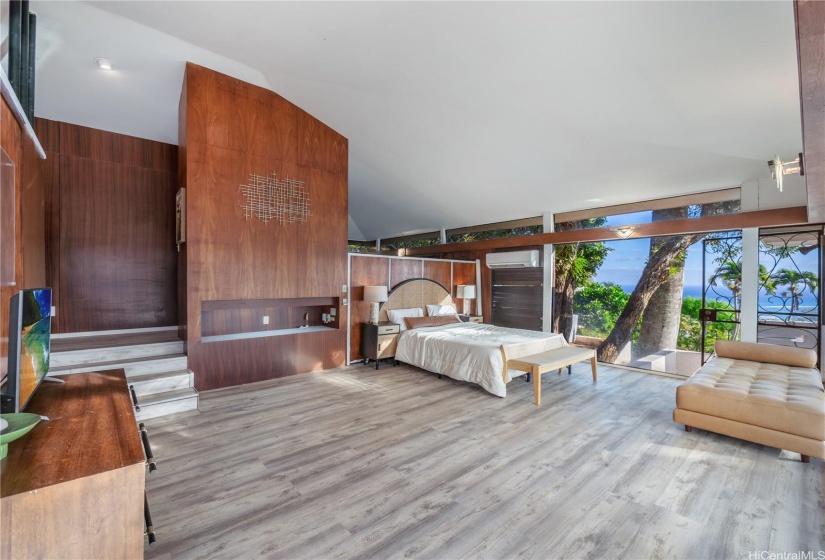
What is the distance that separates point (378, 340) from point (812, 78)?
16.1ft

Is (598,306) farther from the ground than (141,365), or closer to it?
farther from the ground

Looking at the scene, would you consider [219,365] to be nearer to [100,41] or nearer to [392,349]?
[392,349]

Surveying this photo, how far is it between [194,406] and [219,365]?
703mm

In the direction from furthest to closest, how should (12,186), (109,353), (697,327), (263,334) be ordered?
(697,327)
(263,334)
(109,353)
(12,186)

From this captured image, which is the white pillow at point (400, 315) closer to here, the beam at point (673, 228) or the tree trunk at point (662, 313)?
the beam at point (673, 228)

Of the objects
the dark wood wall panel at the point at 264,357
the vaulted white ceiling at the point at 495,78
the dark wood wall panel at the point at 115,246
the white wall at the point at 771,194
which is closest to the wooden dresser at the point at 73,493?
the dark wood wall panel at the point at 264,357

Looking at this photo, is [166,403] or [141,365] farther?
[141,365]

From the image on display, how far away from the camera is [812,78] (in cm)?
159

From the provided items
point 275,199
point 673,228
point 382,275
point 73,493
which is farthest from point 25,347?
point 673,228

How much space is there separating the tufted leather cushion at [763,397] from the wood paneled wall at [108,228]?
22.1 feet

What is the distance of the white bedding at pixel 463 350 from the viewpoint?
14.1ft

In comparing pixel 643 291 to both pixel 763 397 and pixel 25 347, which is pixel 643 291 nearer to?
pixel 763 397

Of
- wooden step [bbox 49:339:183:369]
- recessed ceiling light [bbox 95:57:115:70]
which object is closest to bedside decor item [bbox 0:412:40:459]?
wooden step [bbox 49:339:183:369]

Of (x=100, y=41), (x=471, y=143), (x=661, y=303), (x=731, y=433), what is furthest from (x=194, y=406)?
(x=661, y=303)
